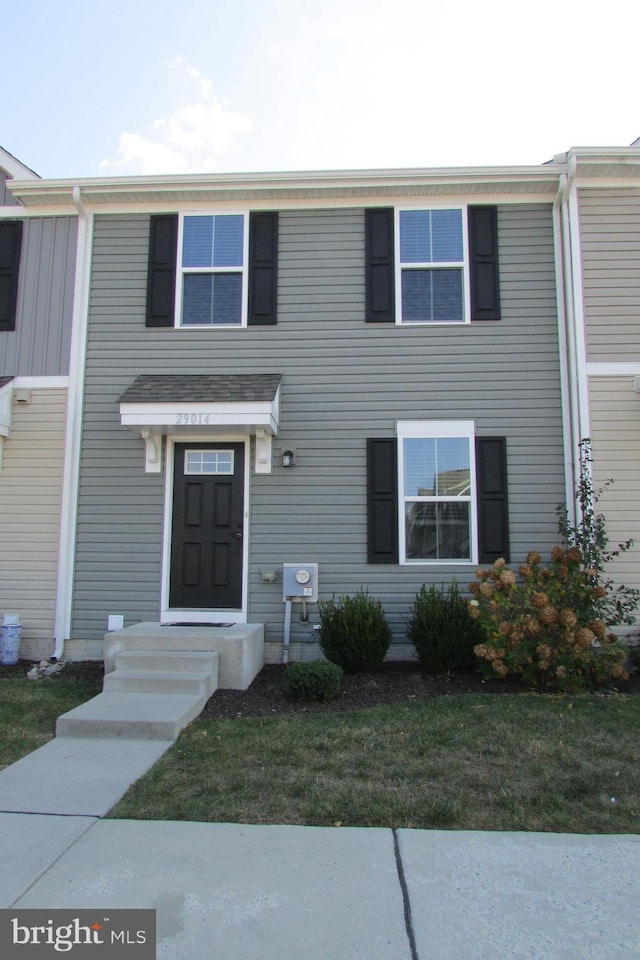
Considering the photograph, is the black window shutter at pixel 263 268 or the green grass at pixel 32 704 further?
the black window shutter at pixel 263 268

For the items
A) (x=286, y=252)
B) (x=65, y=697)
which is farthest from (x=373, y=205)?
(x=65, y=697)

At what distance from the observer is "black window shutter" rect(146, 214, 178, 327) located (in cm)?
728

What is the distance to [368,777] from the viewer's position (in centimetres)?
353

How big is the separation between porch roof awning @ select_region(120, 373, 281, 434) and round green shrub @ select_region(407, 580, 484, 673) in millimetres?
2447

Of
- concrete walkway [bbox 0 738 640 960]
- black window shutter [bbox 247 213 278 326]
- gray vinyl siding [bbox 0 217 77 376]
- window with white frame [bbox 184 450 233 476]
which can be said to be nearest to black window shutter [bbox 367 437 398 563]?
window with white frame [bbox 184 450 233 476]

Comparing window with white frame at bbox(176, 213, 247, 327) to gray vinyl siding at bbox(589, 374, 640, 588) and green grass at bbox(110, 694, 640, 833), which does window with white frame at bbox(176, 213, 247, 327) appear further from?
green grass at bbox(110, 694, 640, 833)

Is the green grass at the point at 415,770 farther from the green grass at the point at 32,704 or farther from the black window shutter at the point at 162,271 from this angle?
the black window shutter at the point at 162,271

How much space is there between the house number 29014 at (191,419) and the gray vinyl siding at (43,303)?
68.9 inches

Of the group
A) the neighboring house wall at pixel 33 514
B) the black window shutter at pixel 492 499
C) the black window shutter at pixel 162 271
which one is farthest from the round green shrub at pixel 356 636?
the black window shutter at pixel 162 271

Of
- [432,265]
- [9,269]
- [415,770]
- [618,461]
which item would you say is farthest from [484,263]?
[415,770]

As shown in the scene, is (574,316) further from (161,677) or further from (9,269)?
(9,269)

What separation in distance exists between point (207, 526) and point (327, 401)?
1.89 metres

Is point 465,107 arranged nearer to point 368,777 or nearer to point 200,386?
point 200,386

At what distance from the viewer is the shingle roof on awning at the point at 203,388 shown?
649cm
